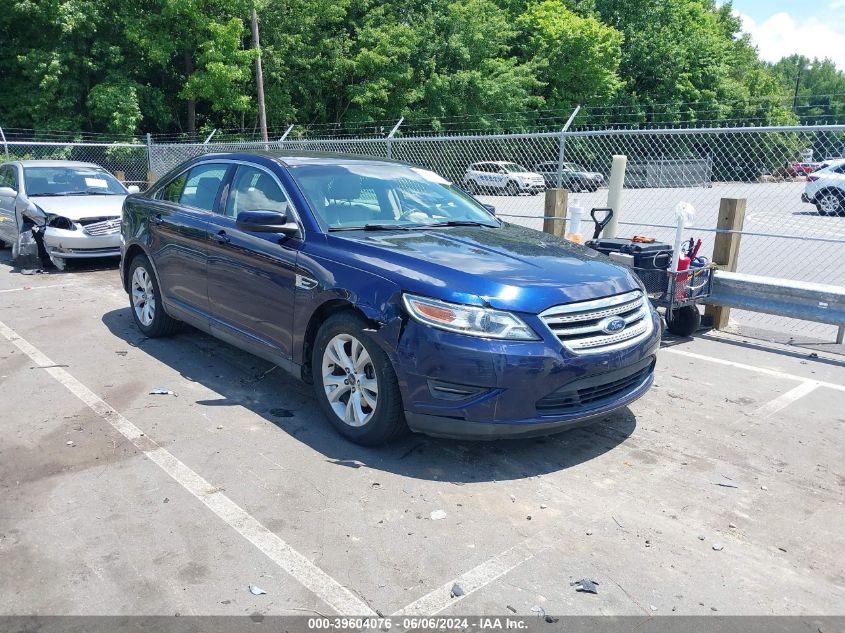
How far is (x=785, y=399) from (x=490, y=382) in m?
2.83

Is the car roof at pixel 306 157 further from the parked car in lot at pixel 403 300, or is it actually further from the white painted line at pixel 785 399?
the white painted line at pixel 785 399

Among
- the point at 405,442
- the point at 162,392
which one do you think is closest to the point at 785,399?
the point at 405,442

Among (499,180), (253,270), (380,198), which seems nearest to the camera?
(253,270)

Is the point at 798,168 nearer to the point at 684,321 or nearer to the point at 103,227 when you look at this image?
the point at 684,321

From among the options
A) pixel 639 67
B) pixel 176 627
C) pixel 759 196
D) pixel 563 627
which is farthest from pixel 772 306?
pixel 639 67

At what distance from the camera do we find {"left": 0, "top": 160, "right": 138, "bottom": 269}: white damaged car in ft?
31.2

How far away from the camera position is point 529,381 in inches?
141

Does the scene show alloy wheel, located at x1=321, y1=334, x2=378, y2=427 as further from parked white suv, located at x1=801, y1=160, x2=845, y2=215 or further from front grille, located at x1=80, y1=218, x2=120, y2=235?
parked white suv, located at x1=801, y1=160, x2=845, y2=215

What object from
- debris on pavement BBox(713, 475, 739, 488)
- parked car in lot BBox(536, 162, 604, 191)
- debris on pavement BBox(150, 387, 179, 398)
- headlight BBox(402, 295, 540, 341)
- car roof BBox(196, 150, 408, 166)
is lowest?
debris on pavement BBox(150, 387, 179, 398)

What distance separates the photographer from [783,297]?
6.41 meters

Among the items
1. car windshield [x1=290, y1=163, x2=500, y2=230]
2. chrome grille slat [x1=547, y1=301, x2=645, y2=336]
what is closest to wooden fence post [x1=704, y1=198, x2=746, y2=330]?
car windshield [x1=290, y1=163, x2=500, y2=230]

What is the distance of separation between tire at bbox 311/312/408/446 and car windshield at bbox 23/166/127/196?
25.8ft

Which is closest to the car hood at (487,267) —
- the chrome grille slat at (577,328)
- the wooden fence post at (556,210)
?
the chrome grille slat at (577,328)

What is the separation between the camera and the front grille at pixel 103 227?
955cm
